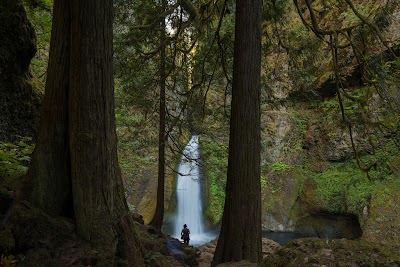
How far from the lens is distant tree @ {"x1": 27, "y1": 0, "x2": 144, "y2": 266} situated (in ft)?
11.5

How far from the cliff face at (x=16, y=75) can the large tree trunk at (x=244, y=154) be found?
144 inches

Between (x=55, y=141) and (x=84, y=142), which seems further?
(x=55, y=141)

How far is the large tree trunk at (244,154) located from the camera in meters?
5.13

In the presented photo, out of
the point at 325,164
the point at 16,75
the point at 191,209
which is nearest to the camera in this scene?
the point at 16,75

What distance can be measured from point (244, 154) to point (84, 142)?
8.64 ft

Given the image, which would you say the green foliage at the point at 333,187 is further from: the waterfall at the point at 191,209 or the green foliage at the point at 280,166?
the waterfall at the point at 191,209

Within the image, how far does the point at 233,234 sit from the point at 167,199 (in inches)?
433

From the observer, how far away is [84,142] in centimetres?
351

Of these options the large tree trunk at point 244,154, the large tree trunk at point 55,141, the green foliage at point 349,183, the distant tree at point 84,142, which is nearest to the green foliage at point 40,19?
the large tree trunk at point 55,141

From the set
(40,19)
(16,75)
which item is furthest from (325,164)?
(16,75)

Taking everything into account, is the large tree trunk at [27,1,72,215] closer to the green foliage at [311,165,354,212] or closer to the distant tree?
the distant tree

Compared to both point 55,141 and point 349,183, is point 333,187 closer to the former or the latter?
point 349,183

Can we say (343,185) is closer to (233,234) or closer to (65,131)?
(233,234)

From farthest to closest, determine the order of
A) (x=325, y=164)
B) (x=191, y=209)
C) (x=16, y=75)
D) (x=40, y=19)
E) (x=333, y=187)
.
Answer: (x=325, y=164)
(x=191, y=209)
(x=333, y=187)
(x=40, y=19)
(x=16, y=75)
